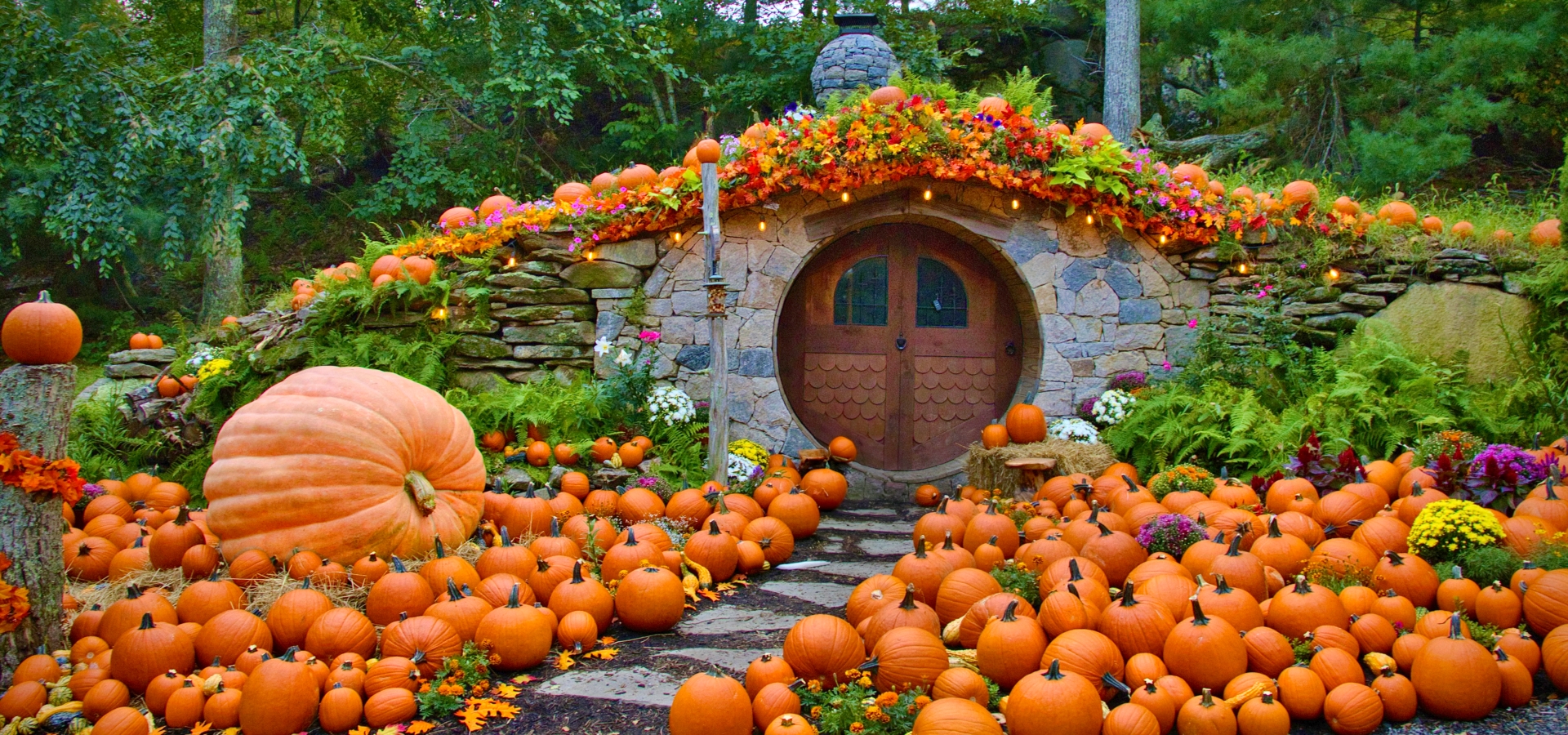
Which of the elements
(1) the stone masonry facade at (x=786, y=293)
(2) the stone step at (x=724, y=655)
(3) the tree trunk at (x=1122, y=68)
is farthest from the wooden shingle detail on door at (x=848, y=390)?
(3) the tree trunk at (x=1122, y=68)

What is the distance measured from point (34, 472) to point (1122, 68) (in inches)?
384

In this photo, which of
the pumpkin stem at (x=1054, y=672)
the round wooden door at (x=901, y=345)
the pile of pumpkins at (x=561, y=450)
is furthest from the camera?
the round wooden door at (x=901, y=345)

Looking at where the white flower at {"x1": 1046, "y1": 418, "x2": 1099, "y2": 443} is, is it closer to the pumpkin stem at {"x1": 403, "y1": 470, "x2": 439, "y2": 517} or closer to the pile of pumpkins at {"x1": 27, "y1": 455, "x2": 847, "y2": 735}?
the pile of pumpkins at {"x1": 27, "y1": 455, "x2": 847, "y2": 735}

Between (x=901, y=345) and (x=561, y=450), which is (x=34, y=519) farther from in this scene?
(x=901, y=345)

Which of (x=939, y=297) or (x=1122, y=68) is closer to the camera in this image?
(x=939, y=297)

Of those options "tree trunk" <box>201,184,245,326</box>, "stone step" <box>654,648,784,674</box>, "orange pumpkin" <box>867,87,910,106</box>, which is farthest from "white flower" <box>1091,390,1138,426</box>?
"tree trunk" <box>201,184,245,326</box>

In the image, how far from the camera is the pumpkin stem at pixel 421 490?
4.30 metres

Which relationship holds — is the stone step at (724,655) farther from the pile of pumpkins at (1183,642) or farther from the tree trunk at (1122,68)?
the tree trunk at (1122,68)

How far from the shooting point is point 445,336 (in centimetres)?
659

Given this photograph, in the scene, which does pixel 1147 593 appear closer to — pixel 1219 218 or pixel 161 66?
pixel 1219 218

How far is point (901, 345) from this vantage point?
7359 mm

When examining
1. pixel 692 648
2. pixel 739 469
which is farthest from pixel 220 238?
pixel 692 648

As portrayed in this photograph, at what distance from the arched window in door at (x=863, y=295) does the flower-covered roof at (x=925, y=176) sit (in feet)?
2.43

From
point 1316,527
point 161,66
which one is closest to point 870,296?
point 1316,527
